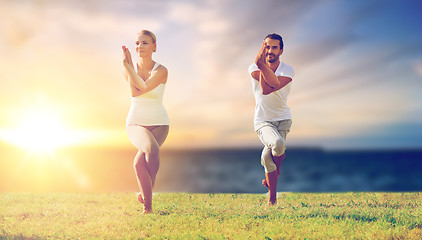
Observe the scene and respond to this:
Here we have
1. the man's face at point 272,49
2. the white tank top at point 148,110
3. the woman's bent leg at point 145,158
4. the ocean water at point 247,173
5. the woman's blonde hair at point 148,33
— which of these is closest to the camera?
the woman's bent leg at point 145,158

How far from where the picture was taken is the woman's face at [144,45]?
7375 millimetres

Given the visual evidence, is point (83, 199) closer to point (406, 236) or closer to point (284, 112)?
point (284, 112)

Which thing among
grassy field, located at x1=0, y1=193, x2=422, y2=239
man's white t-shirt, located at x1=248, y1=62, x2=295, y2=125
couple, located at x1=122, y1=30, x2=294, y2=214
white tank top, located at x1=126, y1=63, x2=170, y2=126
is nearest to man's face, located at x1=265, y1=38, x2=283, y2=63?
couple, located at x1=122, y1=30, x2=294, y2=214

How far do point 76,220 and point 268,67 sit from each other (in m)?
4.62

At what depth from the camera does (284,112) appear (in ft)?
26.6

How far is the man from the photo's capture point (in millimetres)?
7695

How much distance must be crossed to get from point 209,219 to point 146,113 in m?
2.25

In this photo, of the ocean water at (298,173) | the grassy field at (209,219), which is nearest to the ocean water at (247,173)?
the ocean water at (298,173)

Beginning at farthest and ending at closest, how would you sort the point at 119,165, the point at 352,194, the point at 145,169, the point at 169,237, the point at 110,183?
the point at 119,165
the point at 110,183
the point at 352,194
the point at 145,169
the point at 169,237

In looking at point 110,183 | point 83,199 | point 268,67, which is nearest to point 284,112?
point 268,67

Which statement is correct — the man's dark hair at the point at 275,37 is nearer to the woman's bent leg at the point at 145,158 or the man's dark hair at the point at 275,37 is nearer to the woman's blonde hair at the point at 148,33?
the woman's blonde hair at the point at 148,33

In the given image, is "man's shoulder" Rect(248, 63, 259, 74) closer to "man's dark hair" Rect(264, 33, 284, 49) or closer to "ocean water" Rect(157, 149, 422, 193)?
"man's dark hair" Rect(264, 33, 284, 49)

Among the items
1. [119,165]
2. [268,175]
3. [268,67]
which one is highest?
[119,165]

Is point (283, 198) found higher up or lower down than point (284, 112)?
lower down
